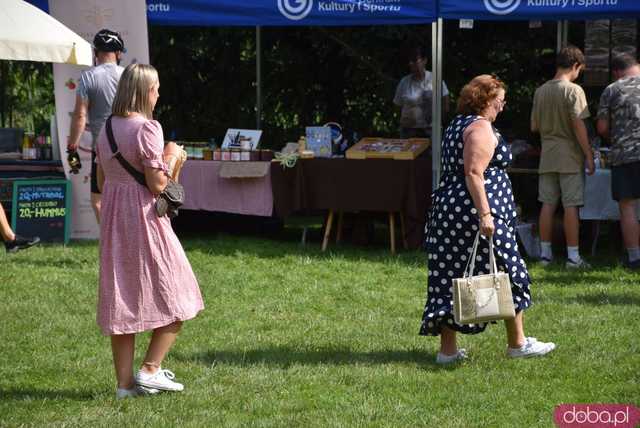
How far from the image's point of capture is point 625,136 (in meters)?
8.56

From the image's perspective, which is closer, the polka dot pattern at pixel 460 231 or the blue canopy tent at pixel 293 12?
the polka dot pattern at pixel 460 231

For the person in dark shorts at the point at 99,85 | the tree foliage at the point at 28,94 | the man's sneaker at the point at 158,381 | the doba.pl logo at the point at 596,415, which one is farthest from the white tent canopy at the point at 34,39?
the tree foliage at the point at 28,94

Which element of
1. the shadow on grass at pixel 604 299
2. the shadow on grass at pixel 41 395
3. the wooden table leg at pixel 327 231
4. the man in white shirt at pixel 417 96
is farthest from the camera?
the man in white shirt at pixel 417 96

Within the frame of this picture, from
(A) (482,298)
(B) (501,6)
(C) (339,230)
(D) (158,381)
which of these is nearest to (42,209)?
(C) (339,230)

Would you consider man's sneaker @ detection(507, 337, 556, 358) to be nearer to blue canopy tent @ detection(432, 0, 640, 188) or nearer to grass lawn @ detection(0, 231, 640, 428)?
grass lawn @ detection(0, 231, 640, 428)

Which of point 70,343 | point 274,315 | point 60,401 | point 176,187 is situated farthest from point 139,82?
point 274,315

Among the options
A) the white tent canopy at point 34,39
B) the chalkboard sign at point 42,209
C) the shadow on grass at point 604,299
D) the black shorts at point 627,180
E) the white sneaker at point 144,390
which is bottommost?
the shadow on grass at point 604,299

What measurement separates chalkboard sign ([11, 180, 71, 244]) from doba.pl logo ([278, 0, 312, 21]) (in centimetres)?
259

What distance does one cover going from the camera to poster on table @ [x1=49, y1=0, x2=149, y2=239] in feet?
32.7

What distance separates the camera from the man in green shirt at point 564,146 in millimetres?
8461

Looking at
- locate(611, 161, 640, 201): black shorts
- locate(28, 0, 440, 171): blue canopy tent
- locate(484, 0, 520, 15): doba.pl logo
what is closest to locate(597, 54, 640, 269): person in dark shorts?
locate(611, 161, 640, 201): black shorts

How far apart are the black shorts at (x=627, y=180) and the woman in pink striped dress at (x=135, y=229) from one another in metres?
4.83

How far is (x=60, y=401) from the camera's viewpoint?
5086 millimetres

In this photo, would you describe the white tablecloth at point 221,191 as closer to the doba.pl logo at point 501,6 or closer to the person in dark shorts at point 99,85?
the person in dark shorts at point 99,85
